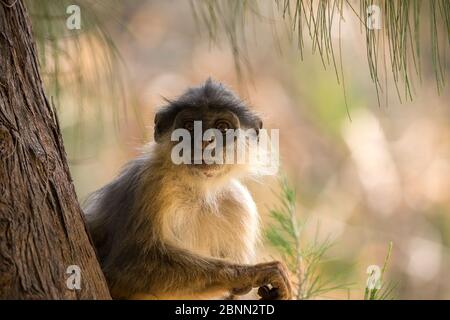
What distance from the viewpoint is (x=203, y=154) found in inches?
180

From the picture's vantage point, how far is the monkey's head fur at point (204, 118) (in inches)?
183

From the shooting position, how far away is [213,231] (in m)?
4.97

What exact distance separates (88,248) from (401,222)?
9.80m

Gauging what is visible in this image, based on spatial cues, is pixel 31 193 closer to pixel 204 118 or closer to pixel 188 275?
pixel 188 275

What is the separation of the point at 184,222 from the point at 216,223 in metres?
0.25

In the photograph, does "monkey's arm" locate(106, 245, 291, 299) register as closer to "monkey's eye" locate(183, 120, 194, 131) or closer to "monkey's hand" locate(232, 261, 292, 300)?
"monkey's hand" locate(232, 261, 292, 300)

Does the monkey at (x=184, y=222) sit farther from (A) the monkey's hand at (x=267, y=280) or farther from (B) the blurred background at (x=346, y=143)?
(B) the blurred background at (x=346, y=143)

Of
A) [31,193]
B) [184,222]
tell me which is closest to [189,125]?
[184,222]

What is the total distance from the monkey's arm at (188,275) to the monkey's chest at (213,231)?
0.22 metres

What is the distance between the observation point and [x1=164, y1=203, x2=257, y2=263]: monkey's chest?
477 cm
